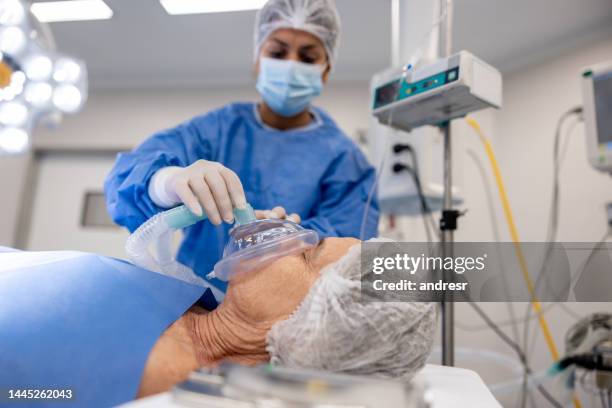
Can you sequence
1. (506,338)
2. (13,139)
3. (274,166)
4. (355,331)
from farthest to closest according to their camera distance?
(506,338) → (13,139) → (274,166) → (355,331)

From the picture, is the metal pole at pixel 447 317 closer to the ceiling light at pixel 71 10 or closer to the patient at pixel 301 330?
the patient at pixel 301 330

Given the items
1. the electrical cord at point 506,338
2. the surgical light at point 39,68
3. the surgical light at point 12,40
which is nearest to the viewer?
the surgical light at point 12,40

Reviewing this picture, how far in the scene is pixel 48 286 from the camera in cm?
82

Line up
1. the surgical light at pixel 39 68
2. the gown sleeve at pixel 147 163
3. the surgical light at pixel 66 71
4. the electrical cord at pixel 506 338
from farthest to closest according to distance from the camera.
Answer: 1. the electrical cord at pixel 506 338
2. the surgical light at pixel 66 71
3. the surgical light at pixel 39 68
4. the gown sleeve at pixel 147 163

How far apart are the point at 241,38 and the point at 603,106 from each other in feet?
5.03

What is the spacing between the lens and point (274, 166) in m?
1.41

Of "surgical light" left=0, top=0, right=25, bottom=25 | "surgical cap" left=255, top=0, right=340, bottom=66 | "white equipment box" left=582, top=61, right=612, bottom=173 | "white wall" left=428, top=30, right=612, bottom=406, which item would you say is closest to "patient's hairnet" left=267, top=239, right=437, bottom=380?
"surgical cap" left=255, top=0, right=340, bottom=66

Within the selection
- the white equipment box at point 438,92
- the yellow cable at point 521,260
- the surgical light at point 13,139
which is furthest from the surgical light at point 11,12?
the yellow cable at point 521,260

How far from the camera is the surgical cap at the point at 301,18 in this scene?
1423 mm

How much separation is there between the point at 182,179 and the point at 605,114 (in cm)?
165

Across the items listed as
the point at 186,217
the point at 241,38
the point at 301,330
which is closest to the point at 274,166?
the point at 186,217

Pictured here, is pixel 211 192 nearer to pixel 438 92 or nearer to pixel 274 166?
pixel 274 166

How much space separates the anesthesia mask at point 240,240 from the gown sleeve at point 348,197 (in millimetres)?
471

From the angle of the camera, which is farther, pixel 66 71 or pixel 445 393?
pixel 66 71
